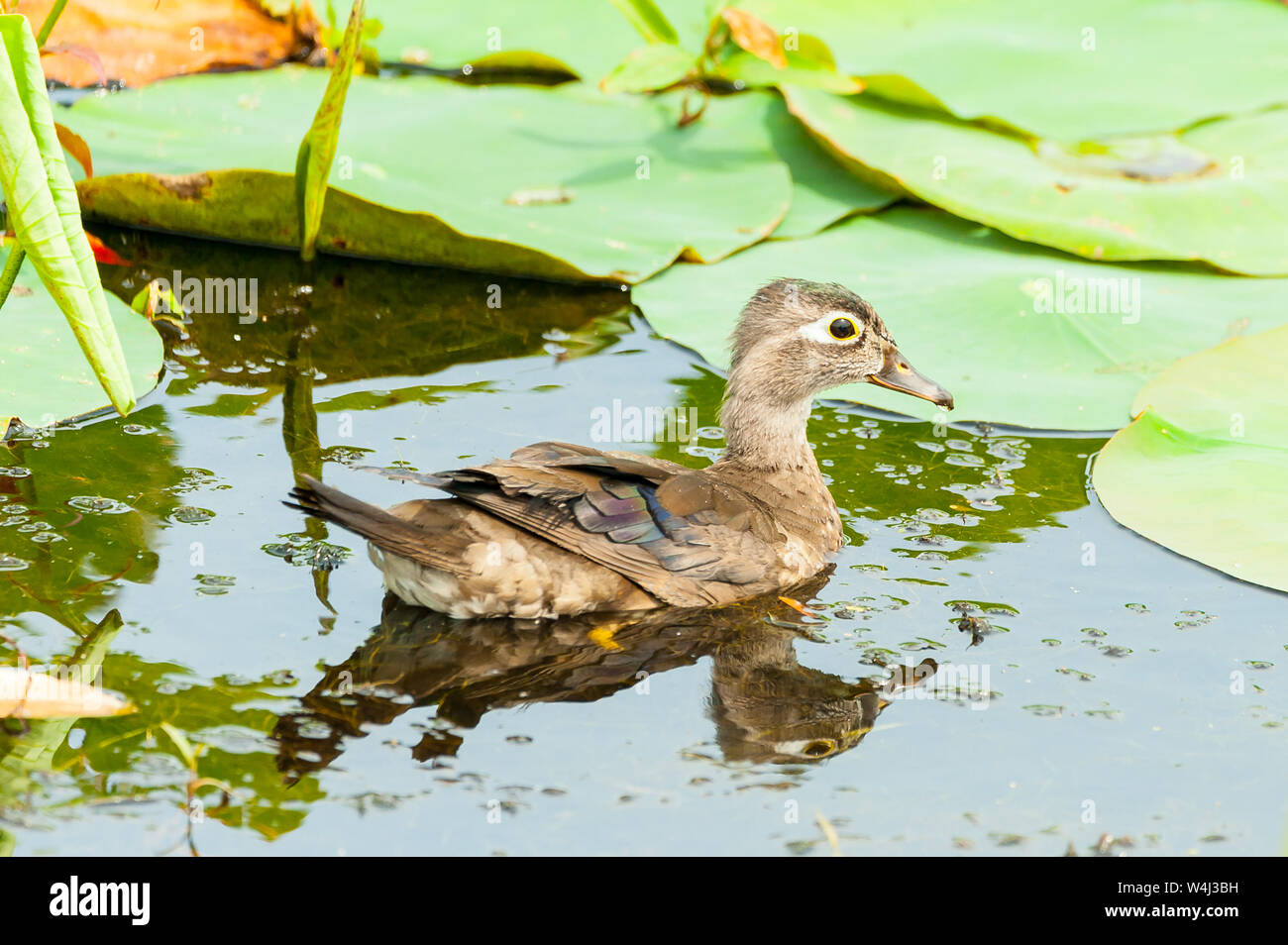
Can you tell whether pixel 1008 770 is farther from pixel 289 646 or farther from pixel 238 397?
pixel 238 397

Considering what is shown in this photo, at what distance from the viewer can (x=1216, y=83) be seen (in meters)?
9.16

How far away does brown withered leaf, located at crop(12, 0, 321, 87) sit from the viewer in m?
9.42

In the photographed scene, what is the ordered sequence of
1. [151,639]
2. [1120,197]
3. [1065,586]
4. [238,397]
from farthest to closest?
[1120,197]
[238,397]
[1065,586]
[151,639]

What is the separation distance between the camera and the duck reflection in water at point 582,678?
15.0 feet

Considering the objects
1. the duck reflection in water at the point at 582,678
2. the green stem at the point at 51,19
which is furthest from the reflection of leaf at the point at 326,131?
the duck reflection in water at the point at 582,678

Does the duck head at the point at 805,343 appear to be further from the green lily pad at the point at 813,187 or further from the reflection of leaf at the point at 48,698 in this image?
the reflection of leaf at the point at 48,698

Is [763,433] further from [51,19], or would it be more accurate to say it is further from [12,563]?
[51,19]

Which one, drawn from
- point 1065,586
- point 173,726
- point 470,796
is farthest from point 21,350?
point 1065,586

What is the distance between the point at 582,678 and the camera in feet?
16.4

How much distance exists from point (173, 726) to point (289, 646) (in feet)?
1.91

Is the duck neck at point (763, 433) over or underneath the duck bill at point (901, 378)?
underneath

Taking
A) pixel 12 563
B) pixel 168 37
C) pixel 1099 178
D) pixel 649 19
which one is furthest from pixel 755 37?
pixel 12 563

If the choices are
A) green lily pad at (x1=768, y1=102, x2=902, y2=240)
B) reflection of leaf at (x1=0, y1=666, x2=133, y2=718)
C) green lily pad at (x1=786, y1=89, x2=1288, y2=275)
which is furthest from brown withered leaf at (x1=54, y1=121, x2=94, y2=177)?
green lily pad at (x1=786, y1=89, x2=1288, y2=275)

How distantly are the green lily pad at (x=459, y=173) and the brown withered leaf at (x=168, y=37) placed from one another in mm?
751
